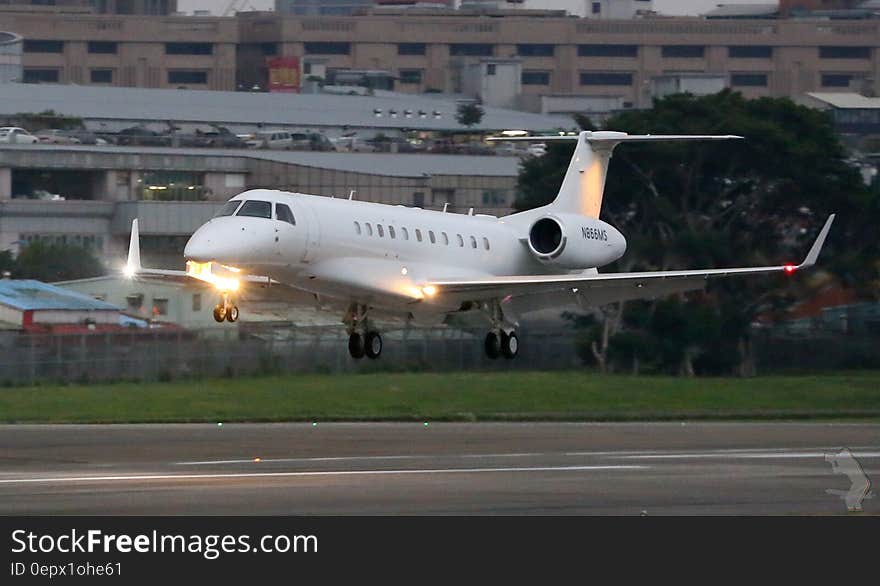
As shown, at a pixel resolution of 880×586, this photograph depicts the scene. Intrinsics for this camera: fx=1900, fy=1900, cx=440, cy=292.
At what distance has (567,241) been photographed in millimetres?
37062

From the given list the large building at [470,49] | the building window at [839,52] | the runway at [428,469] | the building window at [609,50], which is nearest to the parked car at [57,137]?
the runway at [428,469]

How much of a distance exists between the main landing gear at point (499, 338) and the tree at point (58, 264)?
29176 millimetres

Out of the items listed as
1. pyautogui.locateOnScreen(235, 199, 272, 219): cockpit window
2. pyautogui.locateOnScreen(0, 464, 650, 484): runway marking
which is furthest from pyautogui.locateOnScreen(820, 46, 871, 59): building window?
pyautogui.locateOnScreen(0, 464, 650, 484): runway marking

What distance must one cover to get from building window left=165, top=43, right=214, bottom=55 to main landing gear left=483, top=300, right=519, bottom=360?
10548 centimetres

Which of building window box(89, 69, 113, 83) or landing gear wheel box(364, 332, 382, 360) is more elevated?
building window box(89, 69, 113, 83)

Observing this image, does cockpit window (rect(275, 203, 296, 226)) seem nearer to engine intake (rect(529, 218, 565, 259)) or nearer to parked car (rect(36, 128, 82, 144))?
engine intake (rect(529, 218, 565, 259))

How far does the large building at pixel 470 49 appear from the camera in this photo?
137 meters

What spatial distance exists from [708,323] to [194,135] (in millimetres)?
39651

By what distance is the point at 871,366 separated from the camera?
5584 cm

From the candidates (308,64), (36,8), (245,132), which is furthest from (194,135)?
(36,8)

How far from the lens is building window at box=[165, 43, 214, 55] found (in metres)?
139

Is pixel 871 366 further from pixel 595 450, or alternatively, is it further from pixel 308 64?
pixel 308 64

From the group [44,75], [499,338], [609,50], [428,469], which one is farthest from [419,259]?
[609,50]
